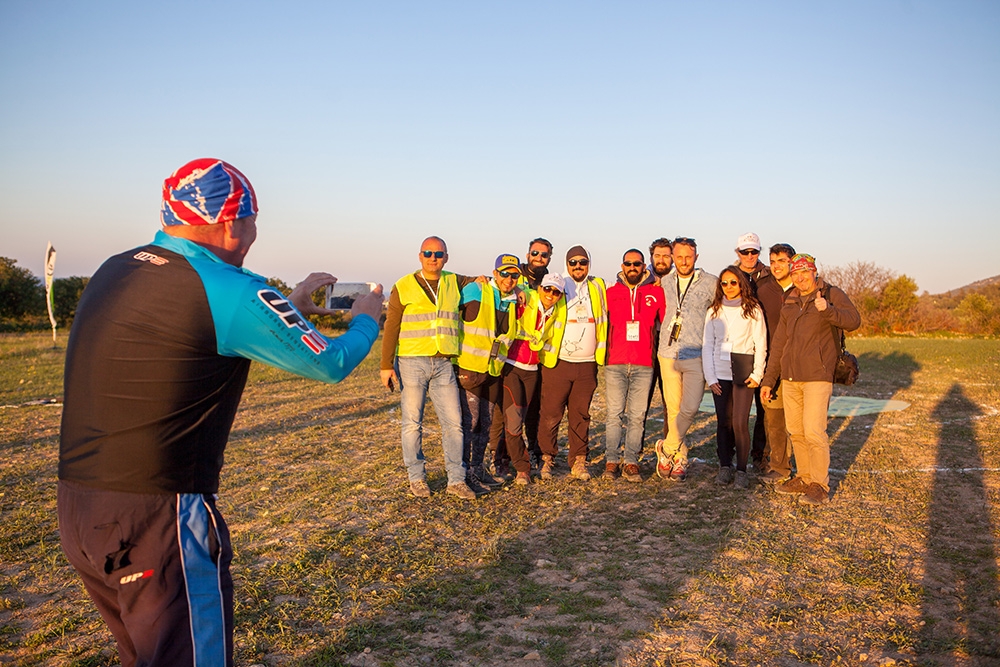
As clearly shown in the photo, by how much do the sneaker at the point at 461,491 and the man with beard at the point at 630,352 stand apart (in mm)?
1645

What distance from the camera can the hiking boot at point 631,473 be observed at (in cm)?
733

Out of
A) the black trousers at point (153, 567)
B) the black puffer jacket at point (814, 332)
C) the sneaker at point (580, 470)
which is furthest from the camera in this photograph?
the sneaker at point (580, 470)

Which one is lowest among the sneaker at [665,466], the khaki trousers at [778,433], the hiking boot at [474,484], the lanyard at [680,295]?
the hiking boot at [474,484]

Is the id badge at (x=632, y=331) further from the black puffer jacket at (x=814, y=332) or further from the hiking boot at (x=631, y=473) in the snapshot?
the black puffer jacket at (x=814, y=332)

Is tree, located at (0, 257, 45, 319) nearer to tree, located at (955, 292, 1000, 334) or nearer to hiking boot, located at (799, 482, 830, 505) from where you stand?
hiking boot, located at (799, 482, 830, 505)

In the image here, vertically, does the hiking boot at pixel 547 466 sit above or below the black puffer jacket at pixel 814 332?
below

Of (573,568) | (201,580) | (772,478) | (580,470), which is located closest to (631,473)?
(580,470)

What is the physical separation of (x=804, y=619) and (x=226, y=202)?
3936mm

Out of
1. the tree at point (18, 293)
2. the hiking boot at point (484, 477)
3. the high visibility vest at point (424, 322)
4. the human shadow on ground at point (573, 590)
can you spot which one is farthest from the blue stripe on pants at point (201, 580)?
the tree at point (18, 293)

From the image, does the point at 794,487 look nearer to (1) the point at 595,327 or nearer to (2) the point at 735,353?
(2) the point at 735,353

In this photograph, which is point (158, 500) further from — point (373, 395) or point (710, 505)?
point (373, 395)

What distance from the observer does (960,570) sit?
4938 millimetres

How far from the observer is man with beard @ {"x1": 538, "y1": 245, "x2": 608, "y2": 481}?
7457 millimetres

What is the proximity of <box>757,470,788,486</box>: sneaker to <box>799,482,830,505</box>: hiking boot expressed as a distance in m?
0.49
